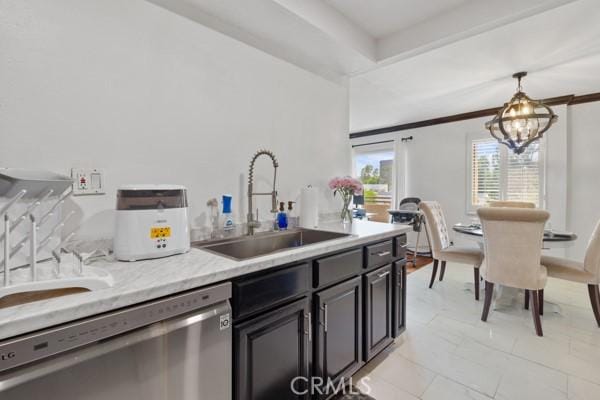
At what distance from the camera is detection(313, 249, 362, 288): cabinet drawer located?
55.6 inches

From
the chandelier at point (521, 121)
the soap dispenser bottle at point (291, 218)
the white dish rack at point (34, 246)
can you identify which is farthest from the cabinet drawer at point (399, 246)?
the white dish rack at point (34, 246)

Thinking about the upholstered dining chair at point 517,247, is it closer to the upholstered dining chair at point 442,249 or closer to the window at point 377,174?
the upholstered dining chair at point 442,249

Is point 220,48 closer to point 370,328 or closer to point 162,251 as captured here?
point 162,251

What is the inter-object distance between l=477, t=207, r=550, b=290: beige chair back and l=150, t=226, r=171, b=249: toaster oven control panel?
2.45 m

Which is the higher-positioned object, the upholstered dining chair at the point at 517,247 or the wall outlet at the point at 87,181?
the wall outlet at the point at 87,181

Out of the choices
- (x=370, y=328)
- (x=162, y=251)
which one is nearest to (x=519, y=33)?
(x=370, y=328)

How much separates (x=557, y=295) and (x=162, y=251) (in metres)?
3.99

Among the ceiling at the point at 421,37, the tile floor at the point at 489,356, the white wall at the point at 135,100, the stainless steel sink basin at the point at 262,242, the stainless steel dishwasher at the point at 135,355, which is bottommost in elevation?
the tile floor at the point at 489,356

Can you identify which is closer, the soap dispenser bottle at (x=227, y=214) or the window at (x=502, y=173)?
the soap dispenser bottle at (x=227, y=214)

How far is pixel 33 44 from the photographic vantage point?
1.19 m

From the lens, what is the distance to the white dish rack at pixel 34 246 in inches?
29.8

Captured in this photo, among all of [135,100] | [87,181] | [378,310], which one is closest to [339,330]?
[378,310]

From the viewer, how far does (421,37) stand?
225cm

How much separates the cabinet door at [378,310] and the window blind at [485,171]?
131 inches
